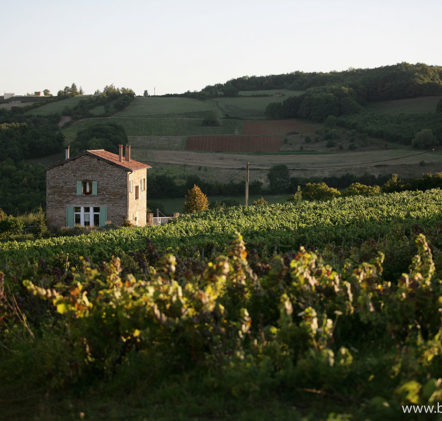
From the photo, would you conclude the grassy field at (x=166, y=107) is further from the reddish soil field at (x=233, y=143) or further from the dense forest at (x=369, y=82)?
the reddish soil field at (x=233, y=143)

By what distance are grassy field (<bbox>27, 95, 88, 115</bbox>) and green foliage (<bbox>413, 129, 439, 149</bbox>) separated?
50.4m

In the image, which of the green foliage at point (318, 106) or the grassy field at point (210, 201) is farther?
the green foliage at point (318, 106)

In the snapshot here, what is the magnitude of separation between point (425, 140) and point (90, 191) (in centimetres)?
4593

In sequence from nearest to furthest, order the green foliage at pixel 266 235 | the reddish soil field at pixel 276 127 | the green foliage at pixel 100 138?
the green foliage at pixel 266 235, the green foliage at pixel 100 138, the reddish soil field at pixel 276 127

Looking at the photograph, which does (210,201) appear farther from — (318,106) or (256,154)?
(318,106)

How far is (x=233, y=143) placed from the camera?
76.5 metres

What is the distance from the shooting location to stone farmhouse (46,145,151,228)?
39.2 metres

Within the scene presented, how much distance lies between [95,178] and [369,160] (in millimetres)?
38286

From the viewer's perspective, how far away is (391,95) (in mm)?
91000

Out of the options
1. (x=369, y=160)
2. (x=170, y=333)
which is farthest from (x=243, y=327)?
(x=369, y=160)

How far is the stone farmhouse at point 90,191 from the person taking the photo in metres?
39.2

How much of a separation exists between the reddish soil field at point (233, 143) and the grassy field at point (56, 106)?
2329 cm

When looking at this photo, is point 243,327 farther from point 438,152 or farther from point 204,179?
point 438,152

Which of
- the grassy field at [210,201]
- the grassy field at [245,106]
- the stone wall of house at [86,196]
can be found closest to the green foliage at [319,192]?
the grassy field at [210,201]
